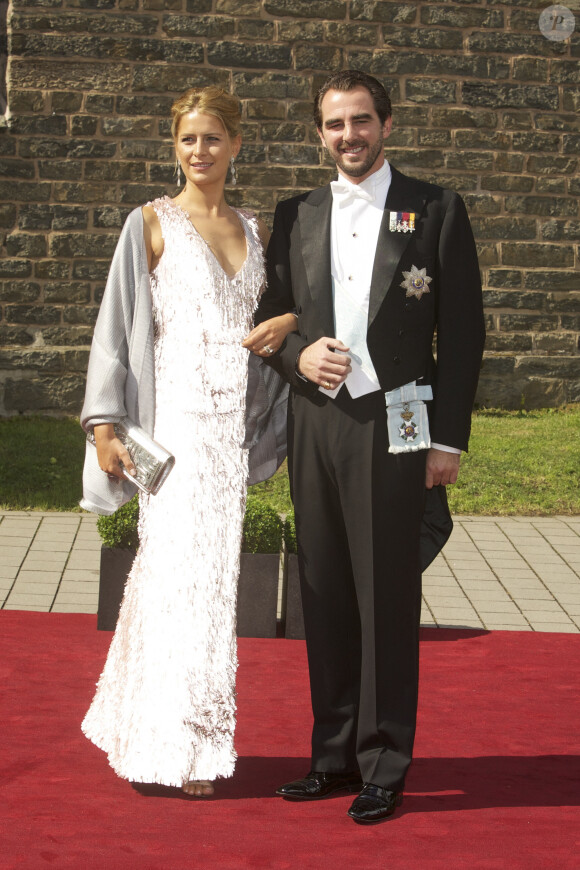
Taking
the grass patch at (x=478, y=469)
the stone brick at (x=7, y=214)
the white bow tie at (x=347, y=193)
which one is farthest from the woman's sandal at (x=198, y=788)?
the stone brick at (x=7, y=214)

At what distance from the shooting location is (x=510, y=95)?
472 inches

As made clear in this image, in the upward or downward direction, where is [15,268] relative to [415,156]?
downward

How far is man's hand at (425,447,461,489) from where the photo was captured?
3633 mm

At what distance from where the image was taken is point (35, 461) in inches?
378

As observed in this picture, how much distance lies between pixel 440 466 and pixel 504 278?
8.88 meters

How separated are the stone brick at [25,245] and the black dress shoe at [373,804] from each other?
29.5 ft

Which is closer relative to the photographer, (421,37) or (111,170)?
(111,170)

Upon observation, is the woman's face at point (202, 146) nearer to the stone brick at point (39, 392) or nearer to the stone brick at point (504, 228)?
the stone brick at point (39, 392)

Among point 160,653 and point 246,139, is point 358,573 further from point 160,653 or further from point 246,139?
point 246,139

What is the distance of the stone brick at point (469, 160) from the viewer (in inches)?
471

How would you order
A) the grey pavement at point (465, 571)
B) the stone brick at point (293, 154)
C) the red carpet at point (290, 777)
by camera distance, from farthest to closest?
1. the stone brick at point (293, 154)
2. the grey pavement at point (465, 571)
3. the red carpet at point (290, 777)

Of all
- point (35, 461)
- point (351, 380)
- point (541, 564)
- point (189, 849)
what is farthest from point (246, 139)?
point (189, 849)

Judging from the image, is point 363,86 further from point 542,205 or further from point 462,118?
point 542,205

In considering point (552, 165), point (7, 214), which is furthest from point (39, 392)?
point (552, 165)
